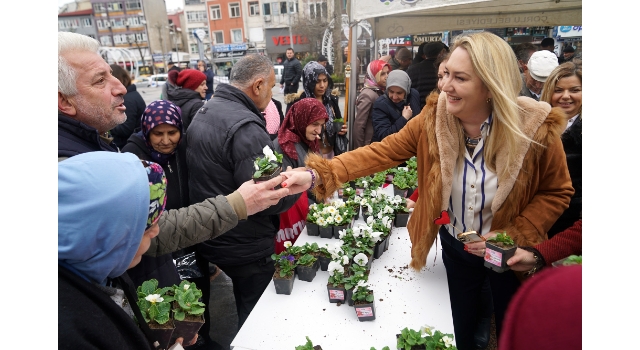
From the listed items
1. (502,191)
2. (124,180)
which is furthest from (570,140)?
(124,180)

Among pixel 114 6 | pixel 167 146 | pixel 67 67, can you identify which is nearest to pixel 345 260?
pixel 167 146

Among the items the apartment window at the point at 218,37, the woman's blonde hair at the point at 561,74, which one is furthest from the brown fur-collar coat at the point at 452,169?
the apartment window at the point at 218,37

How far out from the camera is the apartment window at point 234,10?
132 ft

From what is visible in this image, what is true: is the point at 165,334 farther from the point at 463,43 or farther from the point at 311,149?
the point at 311,149

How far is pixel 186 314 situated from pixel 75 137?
2.78 feet

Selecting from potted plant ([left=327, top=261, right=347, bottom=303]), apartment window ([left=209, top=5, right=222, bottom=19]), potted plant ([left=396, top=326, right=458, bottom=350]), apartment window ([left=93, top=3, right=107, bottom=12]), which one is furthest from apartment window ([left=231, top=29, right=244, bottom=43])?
potted plant ([left=396, top=326, right=458, bottom=350])

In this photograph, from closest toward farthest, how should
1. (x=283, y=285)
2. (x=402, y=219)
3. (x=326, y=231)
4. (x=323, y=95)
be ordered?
(x=283, y=285), (x=326, y=231), (x=402, y=219), (x=323, y=95)

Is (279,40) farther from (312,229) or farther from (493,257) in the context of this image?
(493,257)

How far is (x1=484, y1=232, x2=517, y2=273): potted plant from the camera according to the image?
1.58 meters

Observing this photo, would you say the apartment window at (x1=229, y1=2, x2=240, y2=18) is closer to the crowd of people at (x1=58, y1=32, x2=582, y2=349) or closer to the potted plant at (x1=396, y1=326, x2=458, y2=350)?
the crowd of people at (x1=58, y1=32, x2=582, y2=349)

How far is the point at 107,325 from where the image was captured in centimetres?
89

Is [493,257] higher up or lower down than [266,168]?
lower down

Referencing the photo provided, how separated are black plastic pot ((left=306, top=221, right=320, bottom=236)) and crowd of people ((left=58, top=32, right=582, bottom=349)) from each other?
46 cm

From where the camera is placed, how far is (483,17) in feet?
18.2
